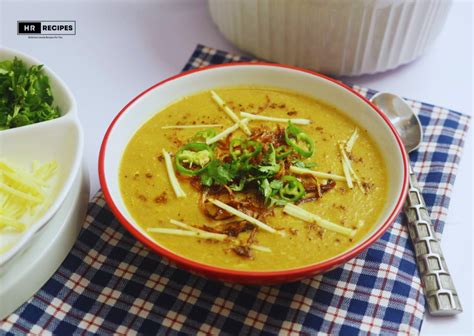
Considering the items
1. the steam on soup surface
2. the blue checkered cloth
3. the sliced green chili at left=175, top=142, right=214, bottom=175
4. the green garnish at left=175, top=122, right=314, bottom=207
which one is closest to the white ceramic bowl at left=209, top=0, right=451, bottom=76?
the steam on soup surface

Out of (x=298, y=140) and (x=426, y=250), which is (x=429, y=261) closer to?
(x=426, y=250)

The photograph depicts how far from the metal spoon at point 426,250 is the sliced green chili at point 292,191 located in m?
0.44

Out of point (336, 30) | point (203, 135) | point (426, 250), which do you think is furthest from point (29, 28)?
point (426, 250)

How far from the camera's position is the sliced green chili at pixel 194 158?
2100 mm

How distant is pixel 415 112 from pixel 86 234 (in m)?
1.39

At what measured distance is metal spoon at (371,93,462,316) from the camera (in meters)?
1.98

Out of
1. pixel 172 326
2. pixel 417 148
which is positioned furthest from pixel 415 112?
pixel 172 326

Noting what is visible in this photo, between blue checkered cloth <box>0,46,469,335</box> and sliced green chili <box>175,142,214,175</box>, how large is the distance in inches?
11.6

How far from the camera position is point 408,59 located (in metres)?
2.83

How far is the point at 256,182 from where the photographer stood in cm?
203

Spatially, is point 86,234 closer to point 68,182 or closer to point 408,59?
point 68,182

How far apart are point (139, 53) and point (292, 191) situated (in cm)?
131

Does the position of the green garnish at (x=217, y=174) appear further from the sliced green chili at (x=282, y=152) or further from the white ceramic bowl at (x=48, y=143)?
the white ceramic bowl at (x=48, y=143)

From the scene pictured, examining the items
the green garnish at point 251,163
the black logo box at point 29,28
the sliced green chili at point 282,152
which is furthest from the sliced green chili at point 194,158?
the black logo box at point 29,28
